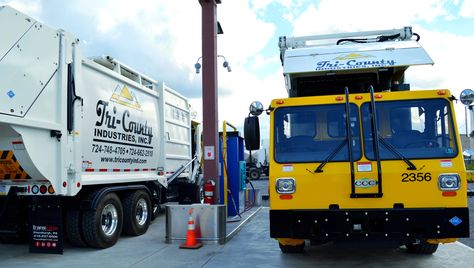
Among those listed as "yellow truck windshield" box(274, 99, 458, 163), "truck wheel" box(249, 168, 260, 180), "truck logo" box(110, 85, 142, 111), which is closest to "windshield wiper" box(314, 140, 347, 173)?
"yellow truck windshield" box(274, 99, 458, 163)

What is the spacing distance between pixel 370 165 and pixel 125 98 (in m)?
5.19

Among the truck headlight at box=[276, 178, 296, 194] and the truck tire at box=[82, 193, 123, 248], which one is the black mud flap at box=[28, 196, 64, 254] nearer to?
the truck tire at box=[82, 193, 123, 248]

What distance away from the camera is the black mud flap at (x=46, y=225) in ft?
21.7

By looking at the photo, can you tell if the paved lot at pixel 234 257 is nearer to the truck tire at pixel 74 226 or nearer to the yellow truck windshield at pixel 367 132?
the truck tire at pixel 74 226

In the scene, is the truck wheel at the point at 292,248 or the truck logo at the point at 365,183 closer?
the truck logo at the point at 365,183

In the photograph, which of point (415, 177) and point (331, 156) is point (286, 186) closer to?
point (331, 156)

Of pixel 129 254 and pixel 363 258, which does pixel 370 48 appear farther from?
pixel 129 254

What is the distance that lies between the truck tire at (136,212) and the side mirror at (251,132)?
11.1 feet

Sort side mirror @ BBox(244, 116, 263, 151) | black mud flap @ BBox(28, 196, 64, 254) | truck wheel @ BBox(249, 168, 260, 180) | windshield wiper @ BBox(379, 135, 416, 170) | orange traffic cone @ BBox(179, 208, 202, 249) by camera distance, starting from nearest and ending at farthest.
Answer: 1. windshield wiper @ BBox(379, 135, 416, 170)
2. side mirror @ BBox(244, 116, 263, 151)
3. black mud flap @ BBox(28, 196, 64, 254)
4. orange traffic cone @ BBox(179, 208, 202, 249)
5. truck wheel @ BBox(249, 168, 260, 180)

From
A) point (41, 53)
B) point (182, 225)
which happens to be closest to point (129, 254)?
point (182, 225)

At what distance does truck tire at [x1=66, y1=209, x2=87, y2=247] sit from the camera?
292 inches

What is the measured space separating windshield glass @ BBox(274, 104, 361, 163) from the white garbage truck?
3.20 meters

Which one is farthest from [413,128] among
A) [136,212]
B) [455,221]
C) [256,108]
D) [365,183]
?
[136,212]

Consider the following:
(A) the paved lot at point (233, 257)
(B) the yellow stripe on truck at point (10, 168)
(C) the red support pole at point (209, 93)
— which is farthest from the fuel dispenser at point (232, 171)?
(B) the yellow stripe on truck at point (10, 168)
